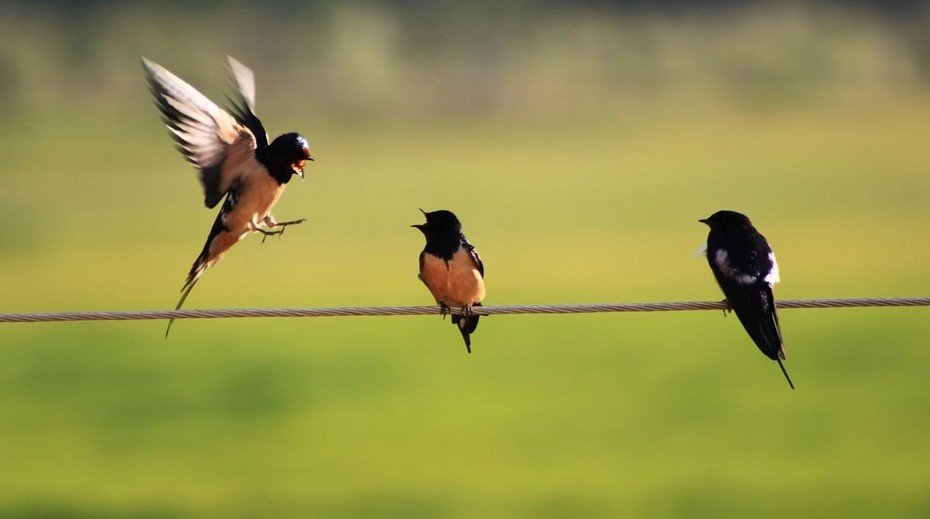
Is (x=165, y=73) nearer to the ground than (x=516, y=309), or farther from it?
farther from it

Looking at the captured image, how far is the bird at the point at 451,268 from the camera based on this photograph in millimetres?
4926

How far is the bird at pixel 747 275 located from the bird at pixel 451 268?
0.90 metres

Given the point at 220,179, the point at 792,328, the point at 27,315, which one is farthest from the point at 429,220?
the point at 792,328

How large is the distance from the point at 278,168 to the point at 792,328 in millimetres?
15781

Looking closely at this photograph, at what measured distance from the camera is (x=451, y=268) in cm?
493

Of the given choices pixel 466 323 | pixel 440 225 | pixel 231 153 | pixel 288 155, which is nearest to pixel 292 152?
pixel 288 155

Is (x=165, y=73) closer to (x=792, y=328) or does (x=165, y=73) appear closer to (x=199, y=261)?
(x=199, y=261)

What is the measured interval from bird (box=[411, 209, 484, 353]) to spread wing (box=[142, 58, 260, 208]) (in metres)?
0.74

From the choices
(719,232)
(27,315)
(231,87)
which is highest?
(231,87)

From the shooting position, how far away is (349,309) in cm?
365

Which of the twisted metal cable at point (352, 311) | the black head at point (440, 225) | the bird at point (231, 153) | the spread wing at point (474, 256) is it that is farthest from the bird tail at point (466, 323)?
the twisted metal cable at point (352, 311)

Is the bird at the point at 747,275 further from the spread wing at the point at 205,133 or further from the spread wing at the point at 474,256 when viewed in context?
the spread wing at the point at 205,133

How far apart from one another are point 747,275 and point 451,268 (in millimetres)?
1080

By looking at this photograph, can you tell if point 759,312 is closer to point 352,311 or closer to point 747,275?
point 747,275
